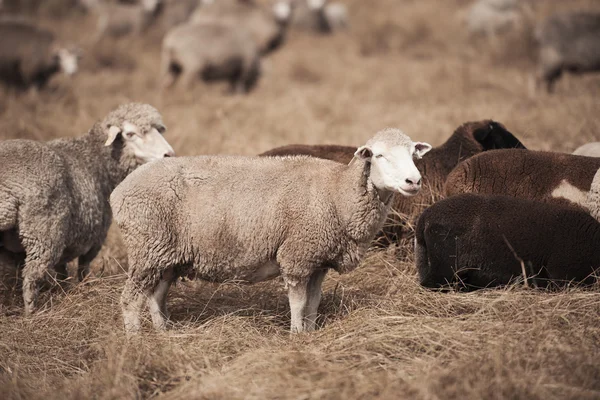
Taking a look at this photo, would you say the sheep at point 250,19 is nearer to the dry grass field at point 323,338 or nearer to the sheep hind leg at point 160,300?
the dry grass field at point 323,338

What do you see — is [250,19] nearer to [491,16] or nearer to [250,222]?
[491,16]

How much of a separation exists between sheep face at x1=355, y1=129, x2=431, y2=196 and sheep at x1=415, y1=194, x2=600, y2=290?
2.35 ft

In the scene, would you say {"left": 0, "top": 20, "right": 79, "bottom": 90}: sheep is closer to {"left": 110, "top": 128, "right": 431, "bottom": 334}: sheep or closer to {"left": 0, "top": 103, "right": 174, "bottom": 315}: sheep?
{"left": 0, "top": 103, "right": 174, "bottom": 315}: sheep

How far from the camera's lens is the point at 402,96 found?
12.7 m

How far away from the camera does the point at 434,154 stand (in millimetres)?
6797

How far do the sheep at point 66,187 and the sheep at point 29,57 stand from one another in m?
7.30

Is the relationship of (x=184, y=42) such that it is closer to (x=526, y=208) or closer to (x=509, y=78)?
(x=509, y=78)

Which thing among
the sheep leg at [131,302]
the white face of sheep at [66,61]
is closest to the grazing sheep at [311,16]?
the white face of sheep at [66,61]

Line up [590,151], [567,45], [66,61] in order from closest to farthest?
[590,151]
[567,45]
[66,61]

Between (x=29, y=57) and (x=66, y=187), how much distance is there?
810cm

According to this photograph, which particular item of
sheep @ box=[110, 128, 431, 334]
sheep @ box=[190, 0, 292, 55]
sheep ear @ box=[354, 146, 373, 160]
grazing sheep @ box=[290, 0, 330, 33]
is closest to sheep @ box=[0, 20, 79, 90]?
sheep @ box=[190, 0, 292, 55]

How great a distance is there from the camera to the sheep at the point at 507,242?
198 inches

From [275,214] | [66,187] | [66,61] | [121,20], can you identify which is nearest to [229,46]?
[66,61]

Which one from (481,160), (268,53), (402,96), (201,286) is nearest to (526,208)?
(481,160)
